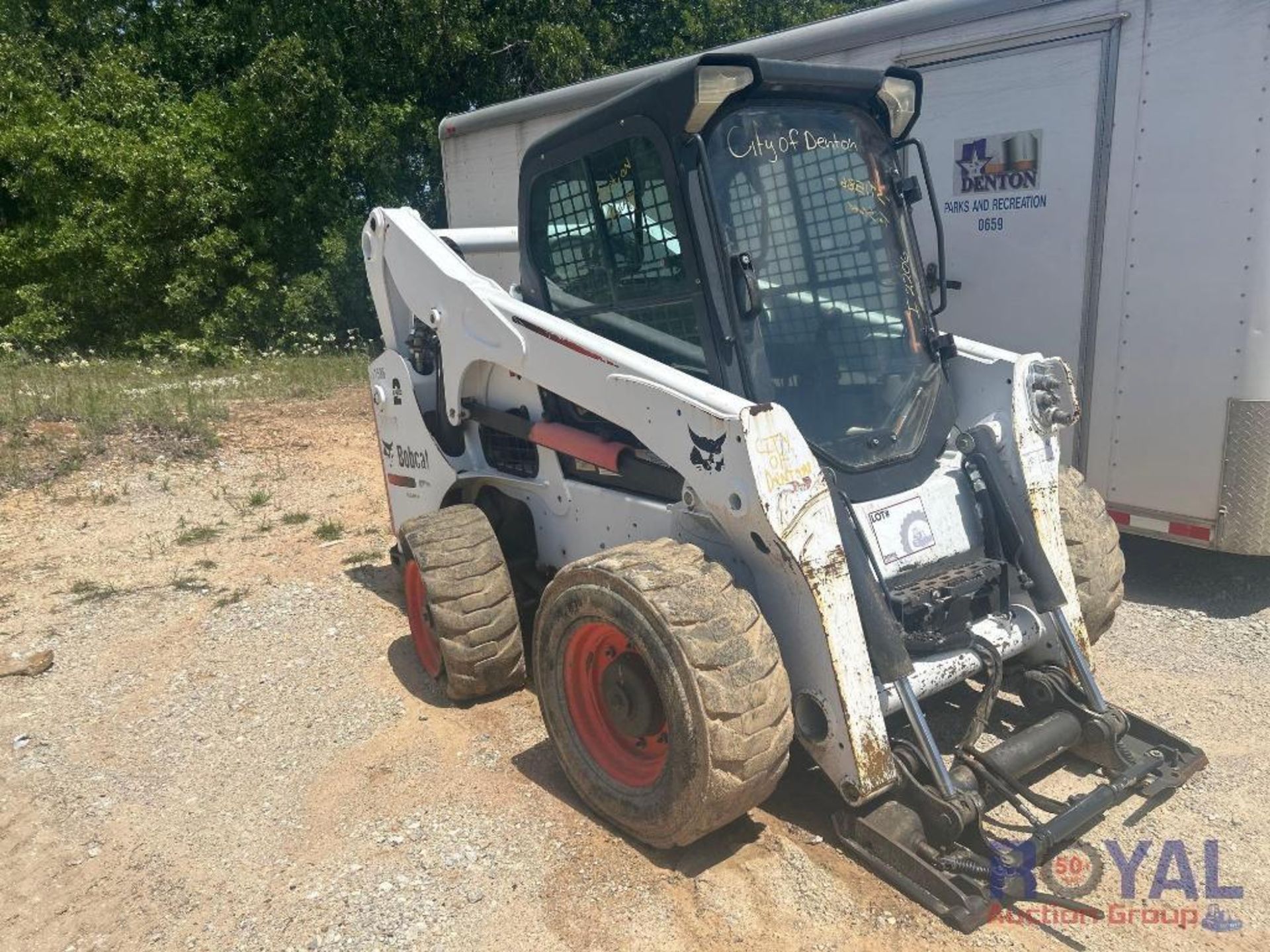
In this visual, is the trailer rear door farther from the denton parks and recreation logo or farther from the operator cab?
the operator cab

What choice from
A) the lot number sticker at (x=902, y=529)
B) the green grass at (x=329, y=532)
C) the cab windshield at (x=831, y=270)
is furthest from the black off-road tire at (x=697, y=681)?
the green grass at (x=329, y=532)

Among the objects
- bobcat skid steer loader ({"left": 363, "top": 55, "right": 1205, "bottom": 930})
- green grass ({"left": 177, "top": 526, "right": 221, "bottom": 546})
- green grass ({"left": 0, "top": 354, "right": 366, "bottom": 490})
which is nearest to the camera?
bobcat skid steer loader ({"left": 363, "top": 55, "right": 1205, "bottom": 930})

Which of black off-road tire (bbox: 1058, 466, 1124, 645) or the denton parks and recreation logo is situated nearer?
black off-road tire (bbox: 1058, 466, 1124, 645)

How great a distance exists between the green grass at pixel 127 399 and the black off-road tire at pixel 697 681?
285 inches

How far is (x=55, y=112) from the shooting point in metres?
16.0

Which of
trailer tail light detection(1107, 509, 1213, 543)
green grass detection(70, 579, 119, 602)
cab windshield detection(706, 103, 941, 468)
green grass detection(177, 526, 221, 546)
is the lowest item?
green grass detection(177, 526, 221, 546)

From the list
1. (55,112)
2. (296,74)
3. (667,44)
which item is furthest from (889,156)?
(55,112)

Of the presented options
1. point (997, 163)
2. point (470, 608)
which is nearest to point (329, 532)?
point (470, 608)

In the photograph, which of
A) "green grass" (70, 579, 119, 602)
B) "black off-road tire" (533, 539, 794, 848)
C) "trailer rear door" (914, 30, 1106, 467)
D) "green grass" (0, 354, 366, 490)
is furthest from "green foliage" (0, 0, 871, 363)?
"black off-road tire" (533, 539, 794, 848)

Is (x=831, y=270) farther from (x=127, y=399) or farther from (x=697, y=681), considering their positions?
(x=127, y=399)

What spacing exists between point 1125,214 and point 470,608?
3.94 metres

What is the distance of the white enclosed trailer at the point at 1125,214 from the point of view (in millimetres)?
4984

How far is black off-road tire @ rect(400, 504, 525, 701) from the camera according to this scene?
4.37m

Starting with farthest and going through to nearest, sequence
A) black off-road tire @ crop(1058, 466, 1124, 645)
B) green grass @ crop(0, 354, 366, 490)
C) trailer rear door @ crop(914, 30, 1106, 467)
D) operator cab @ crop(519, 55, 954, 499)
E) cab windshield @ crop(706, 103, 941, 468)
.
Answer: green grass @ crop(0, 354, 366, 490) → trailer rear door @ crop(914, 30, 1106, 467) → black off-road tire @ crop(1058, 466, 1124, 645) → cab windshield @ crop(706, 103, 941, 468) → operator cab @ crop(519, 55, 954, 499)
